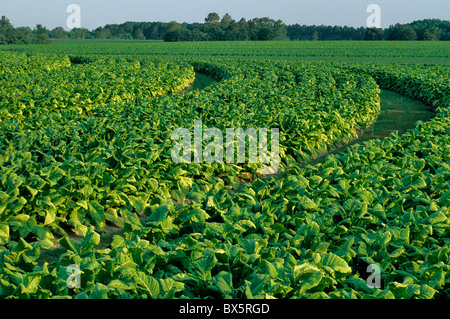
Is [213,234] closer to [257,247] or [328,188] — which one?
[257,247]

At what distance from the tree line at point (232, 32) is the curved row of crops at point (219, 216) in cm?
9522

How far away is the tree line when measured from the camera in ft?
319

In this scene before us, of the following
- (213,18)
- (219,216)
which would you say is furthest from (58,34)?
(219,216)

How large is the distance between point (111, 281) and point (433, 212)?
354 centimetres

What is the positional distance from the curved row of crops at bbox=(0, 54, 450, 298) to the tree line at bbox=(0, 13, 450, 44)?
9522 centimetres

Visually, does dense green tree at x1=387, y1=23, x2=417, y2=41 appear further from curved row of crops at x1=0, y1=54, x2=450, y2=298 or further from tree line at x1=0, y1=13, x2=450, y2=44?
curved row of crops at x1=0, y1=54, x2=450, y2=298

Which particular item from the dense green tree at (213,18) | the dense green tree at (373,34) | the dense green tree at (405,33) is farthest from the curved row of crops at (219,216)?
the dense green tree at (213,18)

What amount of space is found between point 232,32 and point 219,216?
101m

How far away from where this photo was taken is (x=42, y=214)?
18.4ft

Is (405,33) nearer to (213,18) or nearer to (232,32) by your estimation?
(232,32)

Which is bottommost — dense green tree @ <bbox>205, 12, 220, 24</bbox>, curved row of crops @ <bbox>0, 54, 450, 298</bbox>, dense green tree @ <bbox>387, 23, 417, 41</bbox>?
curved row of crops @ <bbox>0, 54, 450, 298</bbox>

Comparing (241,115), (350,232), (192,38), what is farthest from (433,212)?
(192,38)

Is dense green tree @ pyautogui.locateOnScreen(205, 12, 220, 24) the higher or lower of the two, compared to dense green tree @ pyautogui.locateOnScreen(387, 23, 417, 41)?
higher

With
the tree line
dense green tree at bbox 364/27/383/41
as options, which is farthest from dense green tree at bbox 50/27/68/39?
dense green tree at bbox 364/27/383/41
